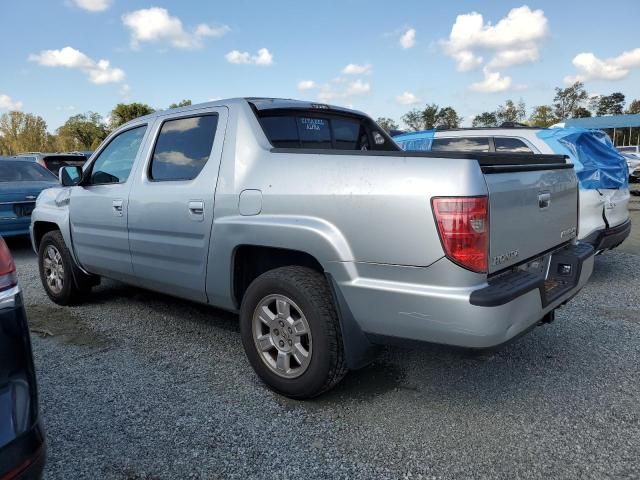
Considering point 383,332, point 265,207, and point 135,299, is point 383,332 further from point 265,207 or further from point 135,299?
point 135,299

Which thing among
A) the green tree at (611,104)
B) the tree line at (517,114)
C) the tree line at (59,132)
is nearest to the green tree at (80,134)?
the tree line at (59,132)

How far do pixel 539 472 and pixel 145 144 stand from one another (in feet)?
11.6

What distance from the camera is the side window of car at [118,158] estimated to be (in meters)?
4.21

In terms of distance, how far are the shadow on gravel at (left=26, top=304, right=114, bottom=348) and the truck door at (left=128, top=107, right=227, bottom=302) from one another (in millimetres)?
628

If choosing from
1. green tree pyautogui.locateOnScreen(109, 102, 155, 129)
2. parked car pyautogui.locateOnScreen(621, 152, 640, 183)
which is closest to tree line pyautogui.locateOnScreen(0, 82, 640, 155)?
green tree pyautogui.locateOnScreen(109, 102, 155, 129)

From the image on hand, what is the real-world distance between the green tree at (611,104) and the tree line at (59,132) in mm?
60580

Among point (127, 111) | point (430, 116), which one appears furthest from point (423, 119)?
point (127, 111)

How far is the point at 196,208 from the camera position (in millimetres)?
3383

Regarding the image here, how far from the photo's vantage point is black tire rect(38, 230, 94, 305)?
4910 mm

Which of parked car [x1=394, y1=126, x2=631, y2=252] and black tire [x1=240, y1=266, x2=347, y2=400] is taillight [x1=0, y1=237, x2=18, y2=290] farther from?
parked car [x1=394, y1=126, x2=631, y2=252]

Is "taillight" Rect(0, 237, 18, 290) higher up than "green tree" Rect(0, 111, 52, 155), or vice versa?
"green tree" Rect(0, 111, 52, 155)

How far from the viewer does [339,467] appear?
7.83 ft

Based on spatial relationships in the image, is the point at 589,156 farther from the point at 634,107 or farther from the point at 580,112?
the point at 634,107

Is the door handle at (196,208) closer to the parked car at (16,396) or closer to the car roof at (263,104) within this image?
the car roof at (263,104)
